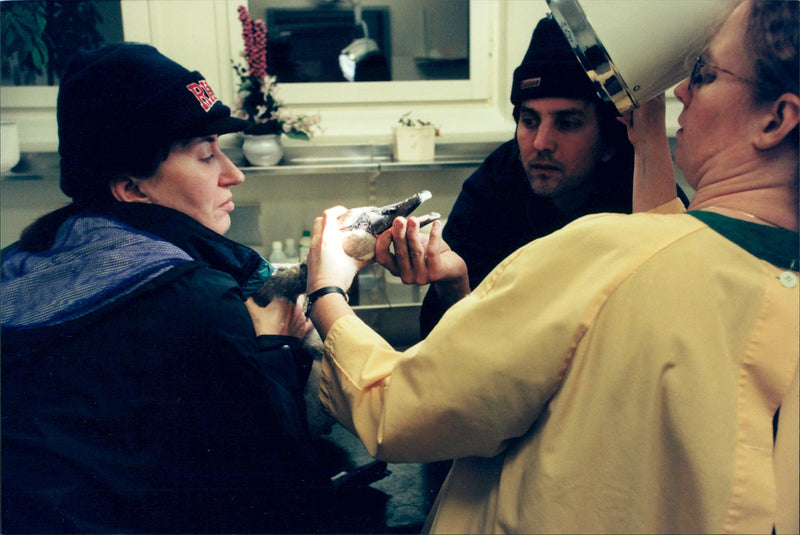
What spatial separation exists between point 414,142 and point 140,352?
1.49 metres

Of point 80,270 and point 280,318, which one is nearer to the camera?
point 80,270

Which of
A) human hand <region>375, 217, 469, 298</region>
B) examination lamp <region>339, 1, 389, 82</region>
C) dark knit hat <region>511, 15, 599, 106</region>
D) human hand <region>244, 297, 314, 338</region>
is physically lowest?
human hand <region>244, 297, 314, 338</region>

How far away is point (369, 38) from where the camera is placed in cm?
228

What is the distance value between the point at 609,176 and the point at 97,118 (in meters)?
1.04

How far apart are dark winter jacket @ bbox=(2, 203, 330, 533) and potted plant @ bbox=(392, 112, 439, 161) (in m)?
1.31

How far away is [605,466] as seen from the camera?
63 cm

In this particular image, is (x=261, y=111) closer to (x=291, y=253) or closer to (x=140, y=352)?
(x=291, y=253)

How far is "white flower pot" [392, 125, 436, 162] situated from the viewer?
7.13ft

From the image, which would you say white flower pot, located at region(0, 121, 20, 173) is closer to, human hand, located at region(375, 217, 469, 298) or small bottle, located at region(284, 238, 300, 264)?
small bottle, located at region(284, 238, 300, 264)

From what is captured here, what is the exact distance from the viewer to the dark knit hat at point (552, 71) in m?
1.29

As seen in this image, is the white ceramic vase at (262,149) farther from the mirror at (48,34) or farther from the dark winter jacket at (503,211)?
the dark winter jacket at (503,211)

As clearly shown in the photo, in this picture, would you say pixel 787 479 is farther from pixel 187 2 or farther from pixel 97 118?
pixel 187 2

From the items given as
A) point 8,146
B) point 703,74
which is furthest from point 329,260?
point 8,146

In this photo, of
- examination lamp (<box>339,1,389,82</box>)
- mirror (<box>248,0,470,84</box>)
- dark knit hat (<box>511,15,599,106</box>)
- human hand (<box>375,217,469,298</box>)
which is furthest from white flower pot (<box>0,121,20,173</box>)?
dark knit hat (<box>511,15,599,106</box>)
